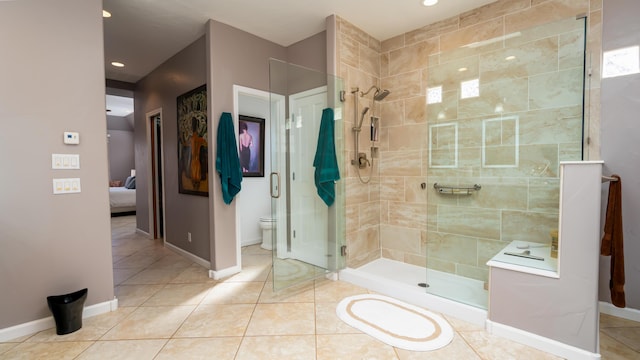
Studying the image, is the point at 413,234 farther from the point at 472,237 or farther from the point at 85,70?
the point at 85,70

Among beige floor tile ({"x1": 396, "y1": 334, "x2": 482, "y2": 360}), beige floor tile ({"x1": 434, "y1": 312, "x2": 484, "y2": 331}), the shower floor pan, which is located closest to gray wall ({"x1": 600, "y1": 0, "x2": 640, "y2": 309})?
the shower floor pan

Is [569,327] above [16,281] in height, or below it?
below

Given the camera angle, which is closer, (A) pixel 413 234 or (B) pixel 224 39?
(B) pixel 224 39

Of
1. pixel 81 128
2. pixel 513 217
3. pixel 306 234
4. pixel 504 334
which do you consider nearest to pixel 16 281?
pixel 81 128

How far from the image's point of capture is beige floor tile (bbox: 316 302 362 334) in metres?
2.08

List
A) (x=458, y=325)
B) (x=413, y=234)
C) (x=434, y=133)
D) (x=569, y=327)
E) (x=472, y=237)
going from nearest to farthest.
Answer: (x=569, y=327) → (x=458, y=325) → (x=472, y=237) → (x=434, y=133) → (x=413, y=234)

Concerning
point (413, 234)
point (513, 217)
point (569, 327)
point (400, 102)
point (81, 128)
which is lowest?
point (569, 327)

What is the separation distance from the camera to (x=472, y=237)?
2607 millimetres

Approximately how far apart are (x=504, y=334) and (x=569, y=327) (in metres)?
0.38

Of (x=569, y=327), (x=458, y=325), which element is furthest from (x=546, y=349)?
(x=458, y=325)

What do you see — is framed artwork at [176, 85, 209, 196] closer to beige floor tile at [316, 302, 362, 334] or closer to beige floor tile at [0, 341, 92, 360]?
beige floor tile at [0, 341, 92, 360]

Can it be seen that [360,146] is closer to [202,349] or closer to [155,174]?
[202,349]

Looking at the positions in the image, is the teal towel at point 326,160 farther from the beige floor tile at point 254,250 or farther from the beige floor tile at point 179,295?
the beige floor tile at point 254,250

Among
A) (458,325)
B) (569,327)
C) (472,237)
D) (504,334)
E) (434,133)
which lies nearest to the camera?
(569,327)
